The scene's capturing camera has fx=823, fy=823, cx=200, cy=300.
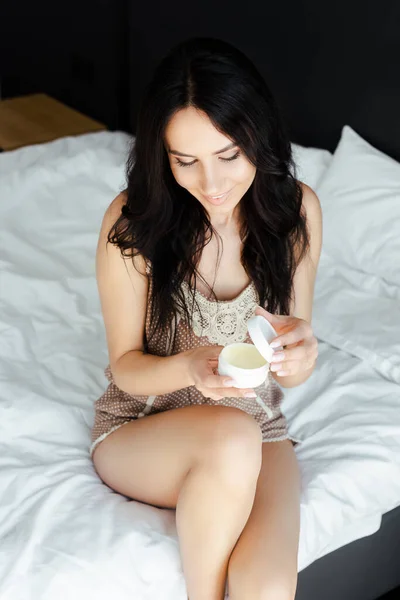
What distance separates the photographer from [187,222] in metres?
1.54

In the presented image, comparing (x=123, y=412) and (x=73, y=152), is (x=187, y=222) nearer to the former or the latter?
(x=123, y=412)

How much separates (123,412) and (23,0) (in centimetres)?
289

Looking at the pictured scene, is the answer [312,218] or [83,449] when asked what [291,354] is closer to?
[312,218]

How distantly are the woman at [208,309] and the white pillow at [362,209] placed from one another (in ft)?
1.70

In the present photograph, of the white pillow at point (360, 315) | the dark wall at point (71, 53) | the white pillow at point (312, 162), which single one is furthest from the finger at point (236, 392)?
the dark wall at point (71, 53)

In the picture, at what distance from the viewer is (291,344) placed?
1361 millimetres

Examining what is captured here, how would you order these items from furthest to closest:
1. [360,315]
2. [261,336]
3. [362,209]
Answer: [362,209] → [360,315] → [261,336]

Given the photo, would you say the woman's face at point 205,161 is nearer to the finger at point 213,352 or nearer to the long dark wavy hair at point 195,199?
the long dark wavy hair at point 195,199

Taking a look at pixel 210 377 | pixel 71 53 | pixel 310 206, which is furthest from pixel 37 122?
pixel 210 377

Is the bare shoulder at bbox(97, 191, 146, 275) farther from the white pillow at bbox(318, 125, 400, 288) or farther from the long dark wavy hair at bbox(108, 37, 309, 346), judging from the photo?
the white pillow at bbox(318, 125, 400, 288)

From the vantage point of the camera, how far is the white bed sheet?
1.34 m

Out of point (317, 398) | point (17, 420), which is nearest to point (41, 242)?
point (17, 420)

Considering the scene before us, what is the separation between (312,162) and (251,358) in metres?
1.33

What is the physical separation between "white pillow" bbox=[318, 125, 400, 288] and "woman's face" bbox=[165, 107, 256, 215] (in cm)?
80
